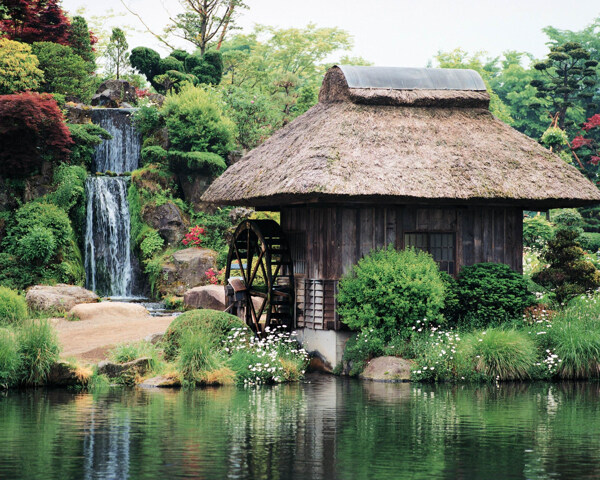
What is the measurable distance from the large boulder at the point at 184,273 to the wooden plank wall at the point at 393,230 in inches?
404

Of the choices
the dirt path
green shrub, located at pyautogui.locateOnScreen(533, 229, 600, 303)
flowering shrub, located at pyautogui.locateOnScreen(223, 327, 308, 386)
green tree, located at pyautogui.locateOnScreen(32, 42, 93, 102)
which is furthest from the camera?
green tree, located at pyautogui.locateOnScreen(32, 42, 93, 102)

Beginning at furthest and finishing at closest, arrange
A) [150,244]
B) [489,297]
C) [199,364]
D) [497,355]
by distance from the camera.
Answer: [150,244]
[489,297]
[497,355]
[199,364]

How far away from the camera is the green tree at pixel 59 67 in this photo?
3791 cm

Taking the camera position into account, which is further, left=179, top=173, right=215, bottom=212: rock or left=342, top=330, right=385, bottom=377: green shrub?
left=179, top=173, right=215, bottom=212: rock

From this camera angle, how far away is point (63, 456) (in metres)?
9.62

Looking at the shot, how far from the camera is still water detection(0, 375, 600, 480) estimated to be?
905 cm

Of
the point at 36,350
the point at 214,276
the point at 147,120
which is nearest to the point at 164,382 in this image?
the point at 36,350

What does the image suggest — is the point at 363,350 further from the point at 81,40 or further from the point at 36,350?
the point at 81,40

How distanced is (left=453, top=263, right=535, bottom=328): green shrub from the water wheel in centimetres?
367

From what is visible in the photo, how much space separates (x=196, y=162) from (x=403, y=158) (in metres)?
15.9

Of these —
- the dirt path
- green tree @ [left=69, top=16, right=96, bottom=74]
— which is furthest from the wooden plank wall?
green tree @ [left=69, top=16, right=96, bottom=74]

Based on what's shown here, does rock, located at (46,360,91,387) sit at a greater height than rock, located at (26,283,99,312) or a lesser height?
lesser

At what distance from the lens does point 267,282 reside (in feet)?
68.9

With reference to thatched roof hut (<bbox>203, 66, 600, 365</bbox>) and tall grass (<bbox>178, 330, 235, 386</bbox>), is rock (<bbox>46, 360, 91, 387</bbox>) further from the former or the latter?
thatched roof hut (<bbox>203, 66, 600, 365</bbox>)
